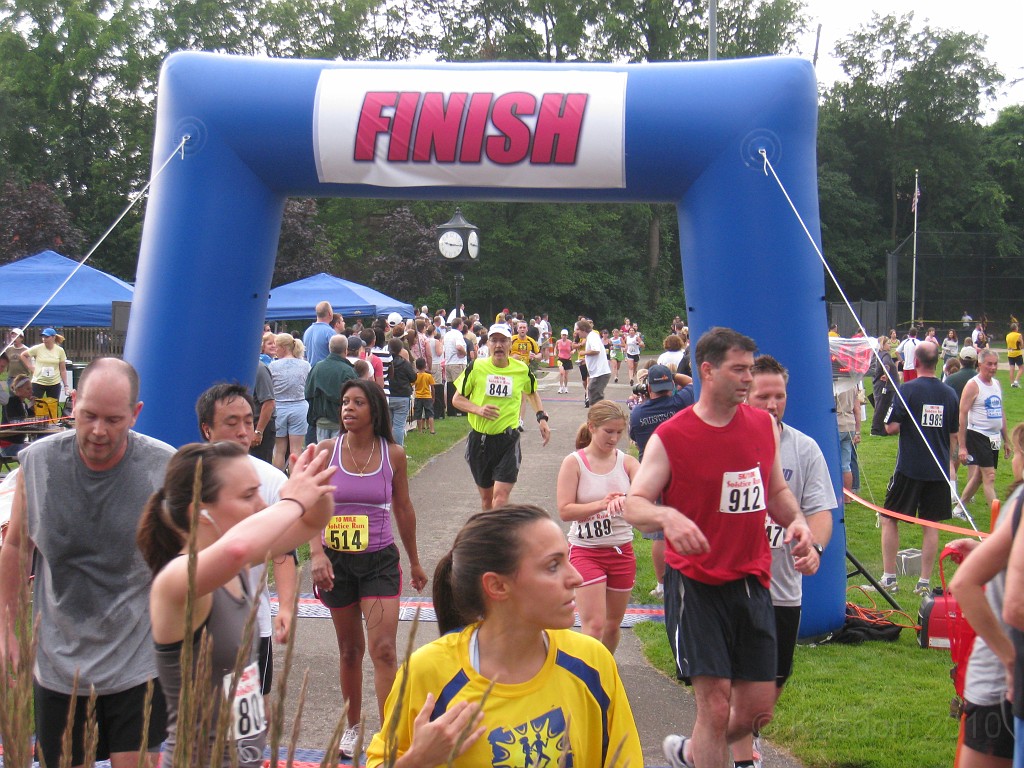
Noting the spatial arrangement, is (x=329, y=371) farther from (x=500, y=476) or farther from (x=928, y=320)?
(x=928, y=320)

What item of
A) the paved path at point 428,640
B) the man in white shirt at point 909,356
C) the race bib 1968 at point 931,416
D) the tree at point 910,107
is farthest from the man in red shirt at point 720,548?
the tree at point 910,107

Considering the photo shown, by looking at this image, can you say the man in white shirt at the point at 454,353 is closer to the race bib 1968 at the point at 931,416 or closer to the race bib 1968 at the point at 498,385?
the race bib 1968 at the point at 498,385

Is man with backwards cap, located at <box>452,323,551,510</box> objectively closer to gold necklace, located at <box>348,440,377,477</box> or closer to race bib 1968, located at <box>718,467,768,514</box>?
gold necklace, located at <box>348,440,377,477</box>

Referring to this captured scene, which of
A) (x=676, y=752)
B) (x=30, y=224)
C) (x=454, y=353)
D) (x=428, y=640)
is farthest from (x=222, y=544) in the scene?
(x=30, y=224)

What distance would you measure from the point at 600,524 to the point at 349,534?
56.1 inches

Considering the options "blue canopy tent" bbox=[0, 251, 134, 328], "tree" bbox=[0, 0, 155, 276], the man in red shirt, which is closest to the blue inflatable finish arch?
the man in red shirt

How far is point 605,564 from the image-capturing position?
5.64 meters

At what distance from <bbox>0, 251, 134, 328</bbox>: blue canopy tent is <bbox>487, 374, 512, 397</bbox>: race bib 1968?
854cm

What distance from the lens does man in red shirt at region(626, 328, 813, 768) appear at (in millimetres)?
4027

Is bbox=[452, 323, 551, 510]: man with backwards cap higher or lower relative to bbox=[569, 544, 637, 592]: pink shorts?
higher

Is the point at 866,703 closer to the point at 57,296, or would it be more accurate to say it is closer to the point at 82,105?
the point at 57,296

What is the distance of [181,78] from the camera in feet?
22.8

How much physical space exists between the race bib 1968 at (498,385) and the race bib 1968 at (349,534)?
4.49m

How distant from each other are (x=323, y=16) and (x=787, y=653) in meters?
51.0
